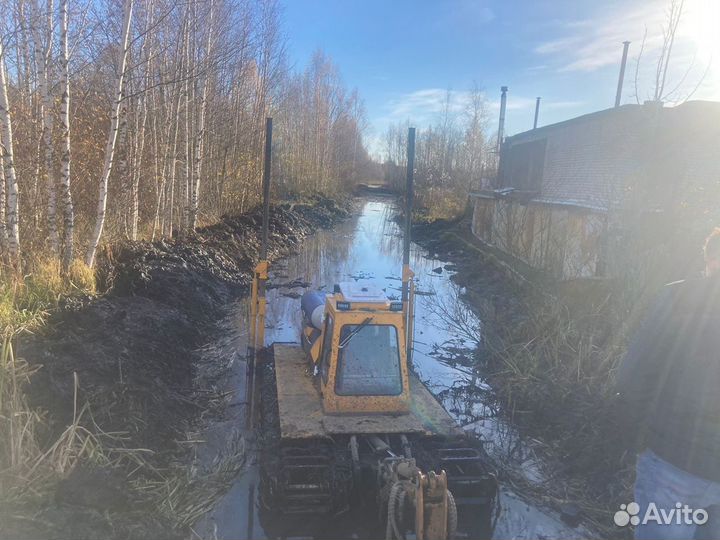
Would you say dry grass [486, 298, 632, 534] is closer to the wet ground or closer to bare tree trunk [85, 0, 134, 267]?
the wet ground

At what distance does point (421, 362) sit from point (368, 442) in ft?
14.6

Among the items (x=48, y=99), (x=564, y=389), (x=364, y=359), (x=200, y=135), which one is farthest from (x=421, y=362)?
(x=200, y=135)

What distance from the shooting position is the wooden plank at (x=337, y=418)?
5102mm

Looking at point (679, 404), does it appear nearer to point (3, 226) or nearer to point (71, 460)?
point (71, 460)

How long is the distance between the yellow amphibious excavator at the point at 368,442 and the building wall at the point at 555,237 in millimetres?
5957

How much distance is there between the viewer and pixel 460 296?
14969mm

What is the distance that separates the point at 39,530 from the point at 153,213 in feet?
37.7

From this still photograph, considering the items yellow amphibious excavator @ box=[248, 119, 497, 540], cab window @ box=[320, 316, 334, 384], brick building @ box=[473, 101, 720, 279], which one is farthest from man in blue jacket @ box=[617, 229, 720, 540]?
brick building @ box=[473, 101, 720, 279]

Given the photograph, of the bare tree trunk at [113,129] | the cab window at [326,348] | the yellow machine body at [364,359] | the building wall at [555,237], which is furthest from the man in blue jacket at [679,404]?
the building wall at [555,237]

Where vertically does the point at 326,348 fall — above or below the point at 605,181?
below

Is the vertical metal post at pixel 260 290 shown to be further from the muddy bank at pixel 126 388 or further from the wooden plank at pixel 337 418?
the wooden plank at pixel 337 418

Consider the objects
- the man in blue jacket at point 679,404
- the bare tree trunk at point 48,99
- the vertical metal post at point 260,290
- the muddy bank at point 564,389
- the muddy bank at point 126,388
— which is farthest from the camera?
the vertical metal post at point 260,290

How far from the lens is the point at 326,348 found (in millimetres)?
5707

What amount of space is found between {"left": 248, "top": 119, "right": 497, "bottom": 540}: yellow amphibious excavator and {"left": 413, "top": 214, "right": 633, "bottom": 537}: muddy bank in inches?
46.2
